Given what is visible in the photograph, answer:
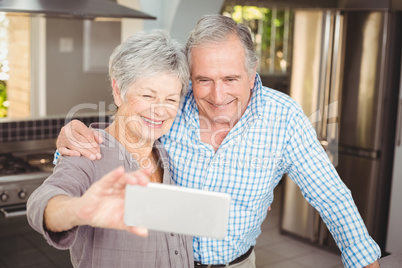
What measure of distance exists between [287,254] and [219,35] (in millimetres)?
2761

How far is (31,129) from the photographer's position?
13.0 feet

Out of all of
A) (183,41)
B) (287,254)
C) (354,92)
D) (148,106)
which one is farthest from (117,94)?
(287,254)

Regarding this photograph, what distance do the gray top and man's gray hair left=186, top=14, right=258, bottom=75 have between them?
0.39 meters

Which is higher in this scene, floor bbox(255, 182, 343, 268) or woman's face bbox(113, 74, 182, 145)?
woman's face bbox(113, 74, 182, 145)

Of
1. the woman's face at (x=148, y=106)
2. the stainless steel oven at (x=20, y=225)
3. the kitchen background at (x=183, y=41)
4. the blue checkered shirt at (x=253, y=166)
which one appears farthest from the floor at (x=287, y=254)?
the woman's face at (x=148, y=106)

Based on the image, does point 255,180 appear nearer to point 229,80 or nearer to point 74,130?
point 229,80

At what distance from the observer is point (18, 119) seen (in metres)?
3.93

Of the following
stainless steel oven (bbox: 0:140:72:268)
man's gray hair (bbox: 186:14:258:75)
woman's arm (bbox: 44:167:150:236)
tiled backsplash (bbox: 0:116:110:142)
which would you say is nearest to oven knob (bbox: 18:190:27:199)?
stainless steel oven (bbox: 0:140:72:268)

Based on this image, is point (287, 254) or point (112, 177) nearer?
point (112, 177)

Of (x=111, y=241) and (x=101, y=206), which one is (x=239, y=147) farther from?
(x=101, y=206)

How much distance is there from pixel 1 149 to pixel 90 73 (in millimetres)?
1045

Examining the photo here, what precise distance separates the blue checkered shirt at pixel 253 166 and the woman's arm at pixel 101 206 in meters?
0.69

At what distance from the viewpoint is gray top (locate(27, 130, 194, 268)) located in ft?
4.41

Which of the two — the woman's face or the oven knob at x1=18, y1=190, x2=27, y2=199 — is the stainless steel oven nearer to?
the oven knob at x1=18, y1=190, x2=27, y2=199
